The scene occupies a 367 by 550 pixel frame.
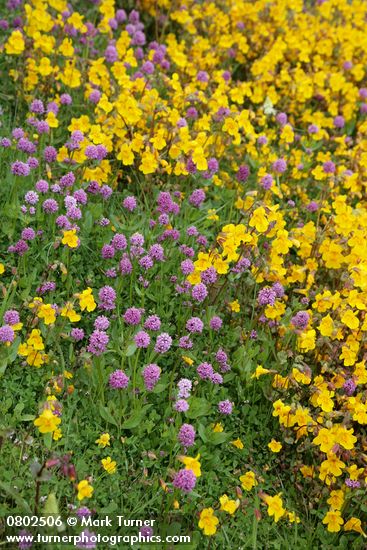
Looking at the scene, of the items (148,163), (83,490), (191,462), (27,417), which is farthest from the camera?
(148,163)

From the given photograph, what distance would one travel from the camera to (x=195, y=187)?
4.49 meters

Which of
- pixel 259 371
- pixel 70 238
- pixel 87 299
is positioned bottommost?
pixel 259 371

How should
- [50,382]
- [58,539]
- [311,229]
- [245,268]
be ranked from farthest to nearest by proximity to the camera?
[311,229], [245,268], [50,382], [58,539]

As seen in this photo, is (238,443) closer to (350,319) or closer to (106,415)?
(106,415)

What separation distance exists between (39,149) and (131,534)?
2429mm

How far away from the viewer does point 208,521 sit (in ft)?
8.95

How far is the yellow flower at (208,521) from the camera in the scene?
271 cm

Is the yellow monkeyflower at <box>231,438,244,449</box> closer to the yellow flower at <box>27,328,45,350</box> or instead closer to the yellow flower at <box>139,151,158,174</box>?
the yellow flower at <box>27,328,45,350</box>

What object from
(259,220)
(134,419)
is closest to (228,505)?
(134,419)

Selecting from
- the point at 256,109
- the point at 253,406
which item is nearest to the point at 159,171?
the point at 253,406

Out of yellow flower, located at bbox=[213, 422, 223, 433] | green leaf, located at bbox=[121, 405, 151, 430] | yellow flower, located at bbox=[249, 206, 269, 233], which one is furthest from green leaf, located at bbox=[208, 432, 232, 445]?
yellow flower, located at bbox=[249, 206, 269, 233]

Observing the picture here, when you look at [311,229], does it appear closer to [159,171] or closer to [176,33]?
[159,171]

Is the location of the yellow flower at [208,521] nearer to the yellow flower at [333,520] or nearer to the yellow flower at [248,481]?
the yellow flower at [248,481]

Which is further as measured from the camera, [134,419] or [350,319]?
[350,319]
